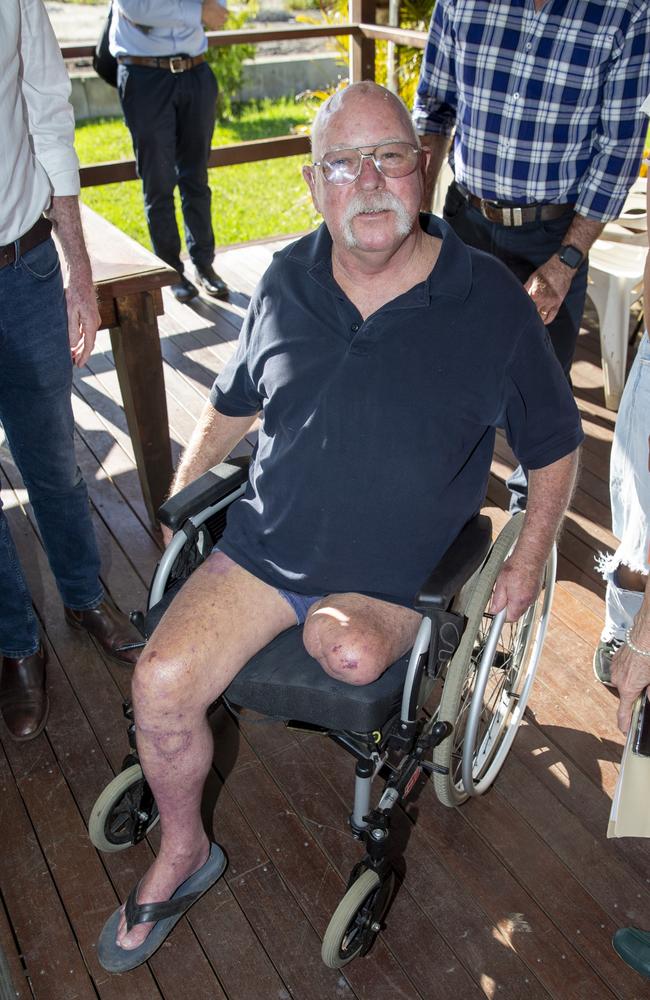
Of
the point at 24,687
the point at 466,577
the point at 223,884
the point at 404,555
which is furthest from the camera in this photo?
the point at 24,687

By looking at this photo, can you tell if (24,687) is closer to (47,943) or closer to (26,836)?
(26,836)

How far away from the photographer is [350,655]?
143 cm

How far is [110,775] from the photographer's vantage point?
1.93 m

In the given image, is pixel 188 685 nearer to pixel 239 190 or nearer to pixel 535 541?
pixel 535 541

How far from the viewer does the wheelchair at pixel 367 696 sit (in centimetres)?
142

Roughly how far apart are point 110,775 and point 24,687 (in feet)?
1.01

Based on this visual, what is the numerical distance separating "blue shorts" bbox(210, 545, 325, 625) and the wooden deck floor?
17.3 inches

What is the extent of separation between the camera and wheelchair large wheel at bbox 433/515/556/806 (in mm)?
1486

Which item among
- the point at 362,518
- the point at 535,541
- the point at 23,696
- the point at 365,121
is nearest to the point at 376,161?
the point at 365,121

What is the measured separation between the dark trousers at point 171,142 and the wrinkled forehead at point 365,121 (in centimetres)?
228

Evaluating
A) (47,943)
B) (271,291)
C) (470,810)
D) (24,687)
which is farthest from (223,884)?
(271,291)

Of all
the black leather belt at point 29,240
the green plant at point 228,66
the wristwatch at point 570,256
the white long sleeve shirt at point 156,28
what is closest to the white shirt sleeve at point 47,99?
the black leather belt at point 29,240

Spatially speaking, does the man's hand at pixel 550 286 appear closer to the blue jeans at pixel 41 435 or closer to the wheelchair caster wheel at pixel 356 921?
the blue jeans at pixel 41 435

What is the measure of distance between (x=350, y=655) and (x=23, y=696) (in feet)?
3.22
